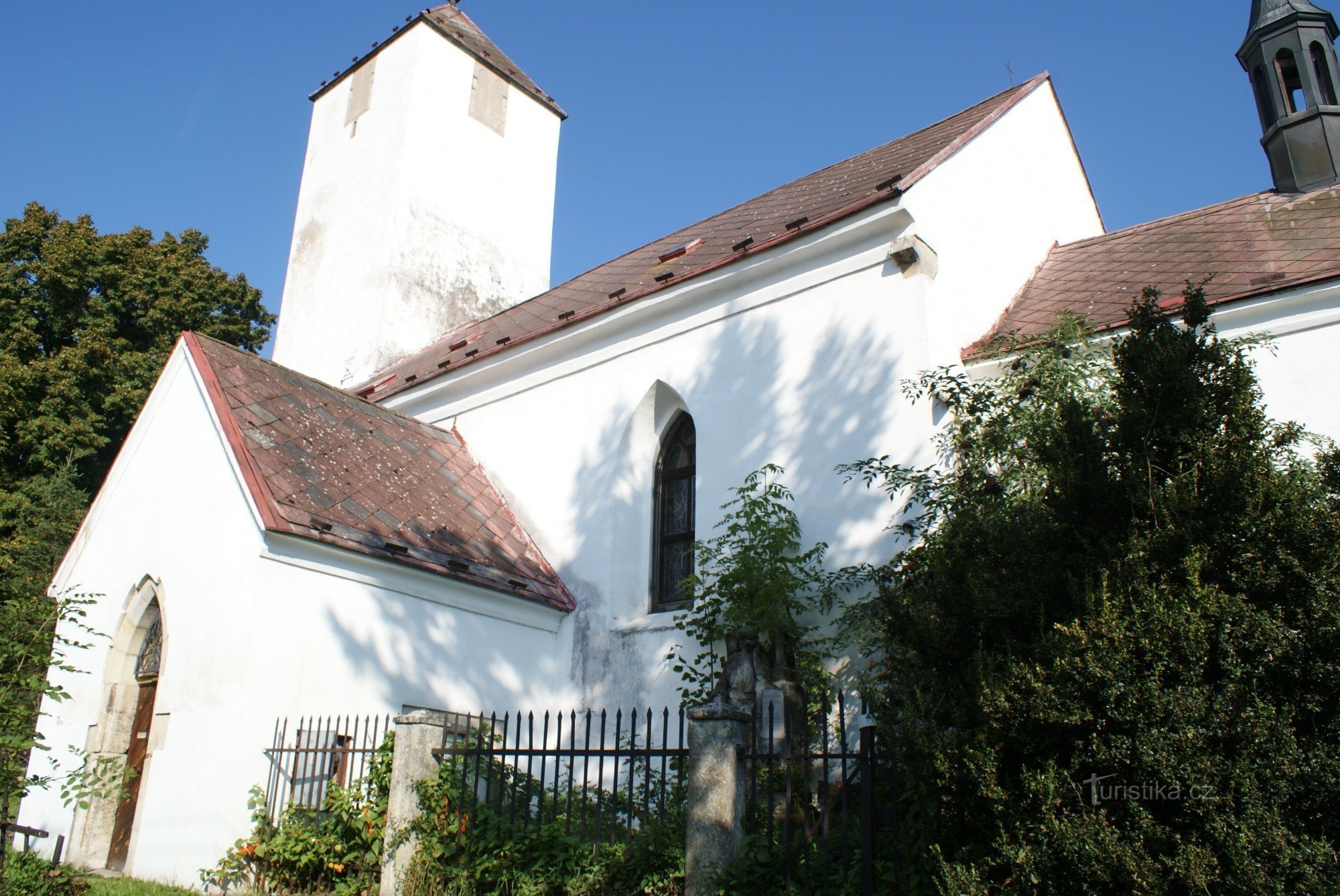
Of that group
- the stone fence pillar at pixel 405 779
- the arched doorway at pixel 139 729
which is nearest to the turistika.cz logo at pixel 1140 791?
the stone fence pillar at pixel 405 779

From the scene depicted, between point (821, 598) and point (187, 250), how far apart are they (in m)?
23.1

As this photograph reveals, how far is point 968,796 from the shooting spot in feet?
15.1

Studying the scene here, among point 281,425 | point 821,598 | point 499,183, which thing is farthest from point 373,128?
point 821,598

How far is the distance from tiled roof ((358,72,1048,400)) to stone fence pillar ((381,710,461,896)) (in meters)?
5.95

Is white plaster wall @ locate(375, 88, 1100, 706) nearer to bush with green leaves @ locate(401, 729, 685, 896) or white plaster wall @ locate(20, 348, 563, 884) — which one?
white plaster wall @ locate(20, 348, 563, 884)

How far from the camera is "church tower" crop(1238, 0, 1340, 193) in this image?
42.8 feet

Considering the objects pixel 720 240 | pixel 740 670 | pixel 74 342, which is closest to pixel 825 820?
pixel 740 670

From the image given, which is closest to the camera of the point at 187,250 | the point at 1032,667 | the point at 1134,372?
the point at 1032,667

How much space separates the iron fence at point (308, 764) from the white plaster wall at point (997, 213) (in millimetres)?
6508

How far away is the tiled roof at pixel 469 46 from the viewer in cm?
2002

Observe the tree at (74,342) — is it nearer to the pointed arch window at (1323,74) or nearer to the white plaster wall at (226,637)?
the white plaster wall at (226,637)

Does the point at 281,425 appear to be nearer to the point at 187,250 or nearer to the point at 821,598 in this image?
the point at 821,598

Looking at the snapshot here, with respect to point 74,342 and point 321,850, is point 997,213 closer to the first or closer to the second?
point 321,850

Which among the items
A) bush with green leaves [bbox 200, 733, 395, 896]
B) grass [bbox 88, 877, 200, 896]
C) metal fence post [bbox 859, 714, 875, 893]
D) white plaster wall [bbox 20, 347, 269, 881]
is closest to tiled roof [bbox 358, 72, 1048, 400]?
white plaster wall [bbox 20, 347, 269, 881]
